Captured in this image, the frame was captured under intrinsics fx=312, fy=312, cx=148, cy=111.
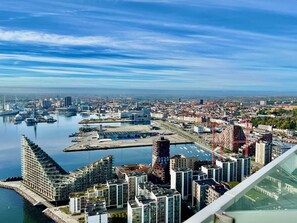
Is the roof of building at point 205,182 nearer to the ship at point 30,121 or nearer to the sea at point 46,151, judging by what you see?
the sea at point 46,151

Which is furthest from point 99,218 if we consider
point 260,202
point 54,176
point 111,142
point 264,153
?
point 111,142

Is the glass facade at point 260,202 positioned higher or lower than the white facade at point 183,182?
higher

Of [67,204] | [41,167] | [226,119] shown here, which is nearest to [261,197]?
[67,204]

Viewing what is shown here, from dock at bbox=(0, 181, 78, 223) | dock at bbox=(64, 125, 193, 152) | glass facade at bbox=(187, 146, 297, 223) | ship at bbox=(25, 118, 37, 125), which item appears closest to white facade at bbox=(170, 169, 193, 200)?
dock at bbox=(0, 181, 78, 223)

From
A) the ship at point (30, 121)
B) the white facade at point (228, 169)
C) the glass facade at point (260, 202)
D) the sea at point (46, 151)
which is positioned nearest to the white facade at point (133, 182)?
the sea at point (46, 151)

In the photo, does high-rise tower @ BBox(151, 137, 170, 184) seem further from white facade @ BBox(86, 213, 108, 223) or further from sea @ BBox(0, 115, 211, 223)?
white facade @ BBox(86, 213, 108, 223)

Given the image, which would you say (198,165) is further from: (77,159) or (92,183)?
(77,159)
